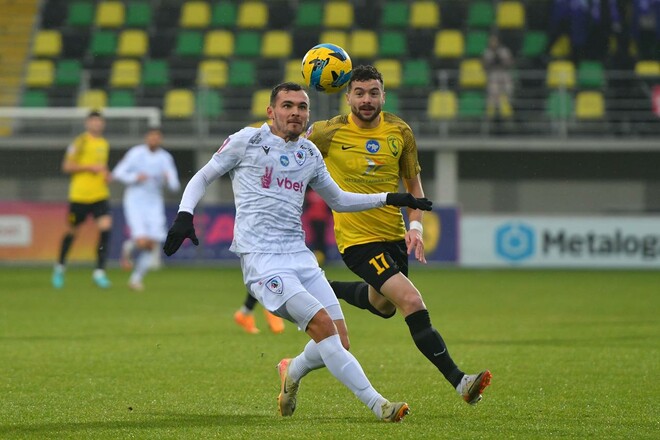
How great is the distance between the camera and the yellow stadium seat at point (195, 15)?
102 ft

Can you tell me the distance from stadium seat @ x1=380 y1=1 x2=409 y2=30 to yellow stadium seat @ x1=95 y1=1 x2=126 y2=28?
635 cm

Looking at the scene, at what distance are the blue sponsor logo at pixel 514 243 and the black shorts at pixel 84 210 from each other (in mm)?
9040

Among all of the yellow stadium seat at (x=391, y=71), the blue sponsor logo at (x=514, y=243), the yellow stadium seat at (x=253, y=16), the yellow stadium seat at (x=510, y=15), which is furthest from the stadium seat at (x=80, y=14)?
the blue sponsor logo at (x=514, y=243)

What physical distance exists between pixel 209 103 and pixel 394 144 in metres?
19.8

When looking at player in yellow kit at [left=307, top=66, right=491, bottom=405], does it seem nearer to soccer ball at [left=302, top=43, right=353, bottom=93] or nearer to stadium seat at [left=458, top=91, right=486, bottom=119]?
soccer ball at [left=302, top=43, right=353, bottom=93]

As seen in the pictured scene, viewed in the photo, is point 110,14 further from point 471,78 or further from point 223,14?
point 471,78

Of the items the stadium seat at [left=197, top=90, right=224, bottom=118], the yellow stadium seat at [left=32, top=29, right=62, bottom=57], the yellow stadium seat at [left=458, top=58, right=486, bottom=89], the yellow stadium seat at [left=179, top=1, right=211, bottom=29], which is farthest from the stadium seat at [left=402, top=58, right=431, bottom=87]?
the yellow stadium seat at [left=32, top=29, right=62, bottom=57]

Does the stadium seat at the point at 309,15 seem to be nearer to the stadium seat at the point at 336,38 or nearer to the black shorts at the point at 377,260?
the stadium seat at the point at 336,38

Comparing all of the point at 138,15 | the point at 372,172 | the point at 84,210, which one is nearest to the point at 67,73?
the point at 138,15

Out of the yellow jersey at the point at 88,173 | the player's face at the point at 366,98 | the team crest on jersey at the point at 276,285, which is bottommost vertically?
the yellow jersey at the point at 88,173

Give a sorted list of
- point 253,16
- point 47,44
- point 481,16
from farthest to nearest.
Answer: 1. point 253,16
2. point 481,16
3. point 47,44

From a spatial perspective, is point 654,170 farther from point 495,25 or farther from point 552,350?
point 552,350

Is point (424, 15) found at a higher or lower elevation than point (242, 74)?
higher

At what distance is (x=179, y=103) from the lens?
28328 mm
